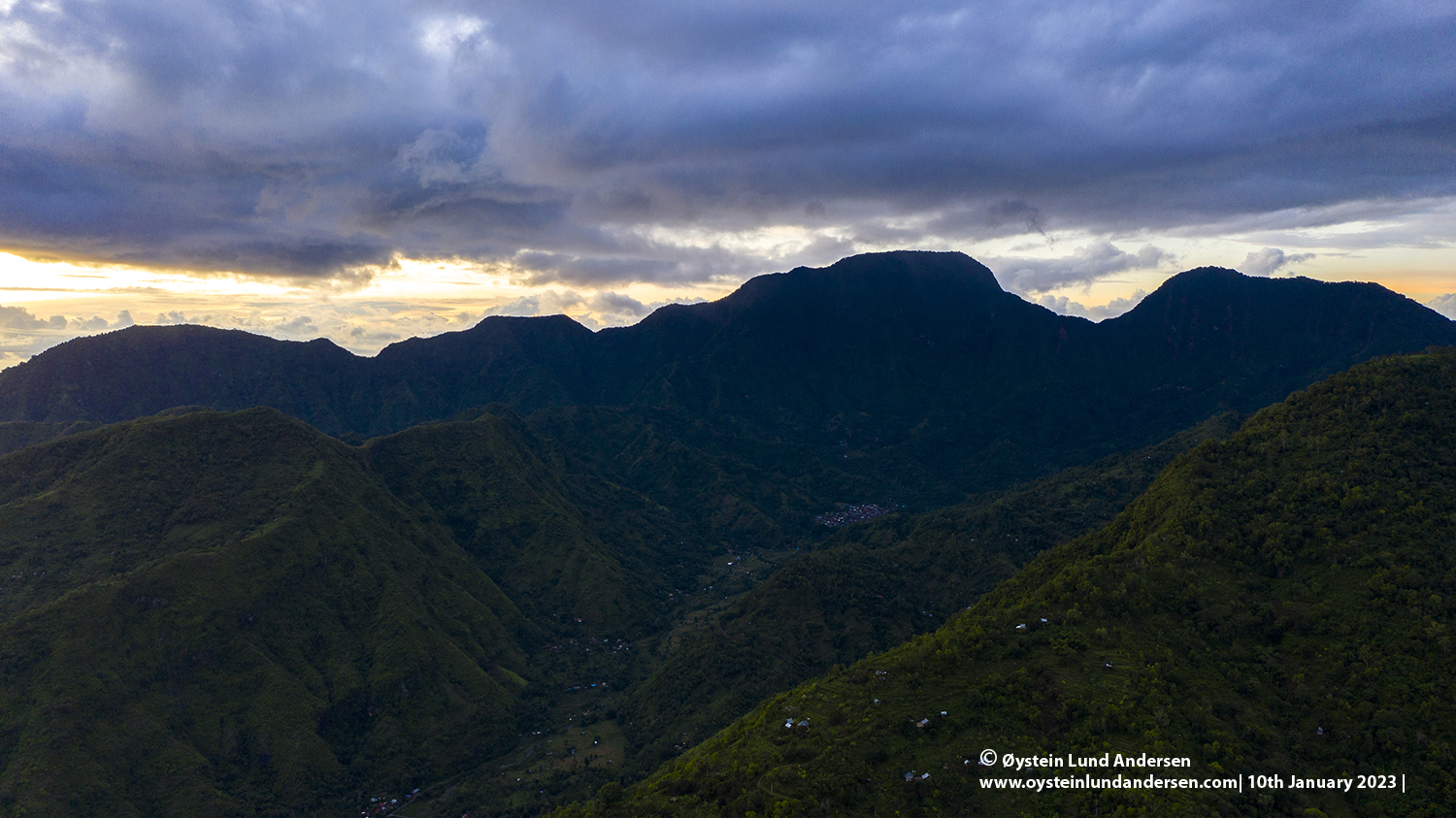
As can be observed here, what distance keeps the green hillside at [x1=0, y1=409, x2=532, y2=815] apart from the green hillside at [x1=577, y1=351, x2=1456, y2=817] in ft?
240

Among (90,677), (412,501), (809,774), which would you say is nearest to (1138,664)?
(809,774)

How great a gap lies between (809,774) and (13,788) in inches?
4445

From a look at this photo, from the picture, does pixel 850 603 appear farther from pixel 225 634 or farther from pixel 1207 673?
pixel 225 634

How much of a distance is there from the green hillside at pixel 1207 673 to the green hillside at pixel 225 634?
73.1 metres

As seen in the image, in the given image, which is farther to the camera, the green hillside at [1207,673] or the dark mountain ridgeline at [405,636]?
the dark mountain ridgeline at [405,636]

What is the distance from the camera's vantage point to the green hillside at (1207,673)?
50969 mm

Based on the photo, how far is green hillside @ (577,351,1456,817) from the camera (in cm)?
5097

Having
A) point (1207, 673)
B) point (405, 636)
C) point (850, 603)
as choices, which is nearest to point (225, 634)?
point (405, 636)

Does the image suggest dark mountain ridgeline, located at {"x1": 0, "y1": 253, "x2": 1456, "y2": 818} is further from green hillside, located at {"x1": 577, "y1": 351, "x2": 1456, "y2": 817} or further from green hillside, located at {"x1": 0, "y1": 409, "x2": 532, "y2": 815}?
green hillside, located at {"x1": 577, "y1": 351, "x2": 1456, "y2": 817}

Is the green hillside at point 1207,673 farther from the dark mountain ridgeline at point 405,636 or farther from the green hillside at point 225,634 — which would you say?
the green hillside at point 225,634

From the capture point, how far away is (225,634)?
11950cm

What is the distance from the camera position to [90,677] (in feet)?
336

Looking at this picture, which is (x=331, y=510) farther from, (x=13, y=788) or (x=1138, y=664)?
(x=1138, y=664)

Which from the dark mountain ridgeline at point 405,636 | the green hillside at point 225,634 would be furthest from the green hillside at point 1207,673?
the green hillside at point 225,634
